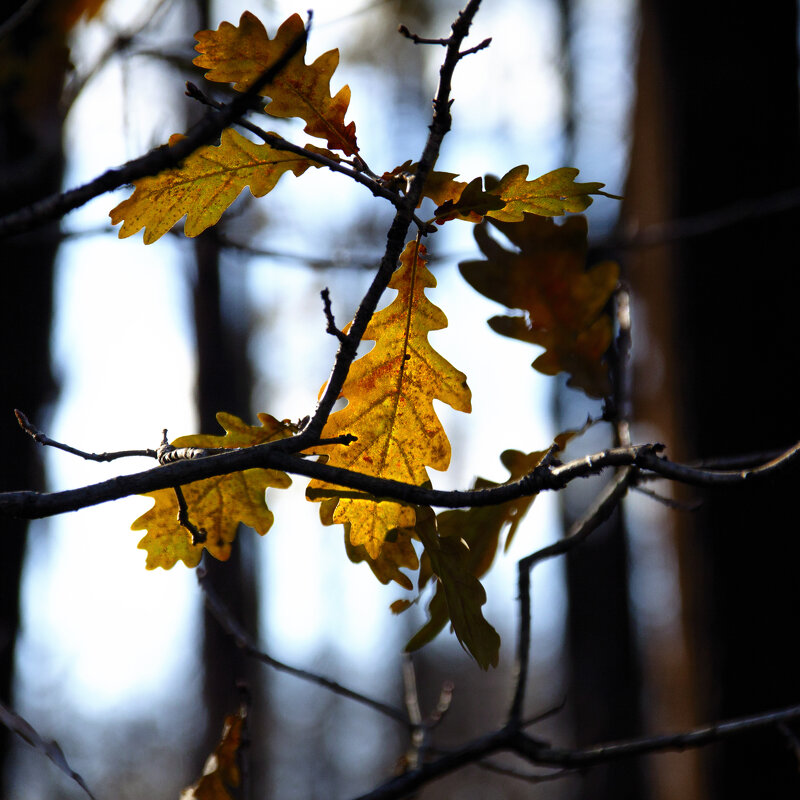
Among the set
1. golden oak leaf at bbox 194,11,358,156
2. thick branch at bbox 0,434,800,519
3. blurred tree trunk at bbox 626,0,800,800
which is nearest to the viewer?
thick branch at bbox 0,434,800,519

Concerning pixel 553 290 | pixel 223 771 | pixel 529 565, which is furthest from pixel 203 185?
pixel 223 771

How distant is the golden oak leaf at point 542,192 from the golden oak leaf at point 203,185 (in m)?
0.17

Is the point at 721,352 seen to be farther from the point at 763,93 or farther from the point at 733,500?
the point at 763,93

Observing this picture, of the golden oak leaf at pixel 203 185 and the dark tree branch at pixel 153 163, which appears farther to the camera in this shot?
the golden oak leaf at pixel 203 185

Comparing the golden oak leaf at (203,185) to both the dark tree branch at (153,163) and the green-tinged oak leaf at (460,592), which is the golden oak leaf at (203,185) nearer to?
the dark tree branch at (153,163)

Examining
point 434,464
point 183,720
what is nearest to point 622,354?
point 434,464

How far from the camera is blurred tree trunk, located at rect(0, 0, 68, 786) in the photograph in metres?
1.43

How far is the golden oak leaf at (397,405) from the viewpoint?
0.62m

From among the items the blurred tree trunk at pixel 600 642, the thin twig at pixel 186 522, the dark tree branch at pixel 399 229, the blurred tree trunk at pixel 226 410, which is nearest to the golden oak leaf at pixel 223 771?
the thin twig at pixel 186 522

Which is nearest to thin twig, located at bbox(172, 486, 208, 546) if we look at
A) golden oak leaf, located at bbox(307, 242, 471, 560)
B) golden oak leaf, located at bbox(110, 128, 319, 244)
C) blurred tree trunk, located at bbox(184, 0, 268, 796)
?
golden oak leaf, located at bbox(307, 242, 471, 560)

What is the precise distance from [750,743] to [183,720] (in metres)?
7.99

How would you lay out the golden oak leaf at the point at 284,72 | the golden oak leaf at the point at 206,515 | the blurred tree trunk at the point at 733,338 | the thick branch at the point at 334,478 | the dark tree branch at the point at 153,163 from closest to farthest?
the dark tree branch at the point at 153,163
the thick branch at the point at 334,478
the golden oak leaf at the point at 284,72
the golden oak leaf at the point at 206,515
the blurred tree trunk at the point at 733,338

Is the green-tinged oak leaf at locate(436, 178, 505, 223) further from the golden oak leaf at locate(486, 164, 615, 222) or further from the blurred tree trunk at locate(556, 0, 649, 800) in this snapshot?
the blurred tree trunk at locate(556, 0, 649, 800)

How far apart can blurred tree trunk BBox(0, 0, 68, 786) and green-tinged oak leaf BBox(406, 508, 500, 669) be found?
3.72ft
